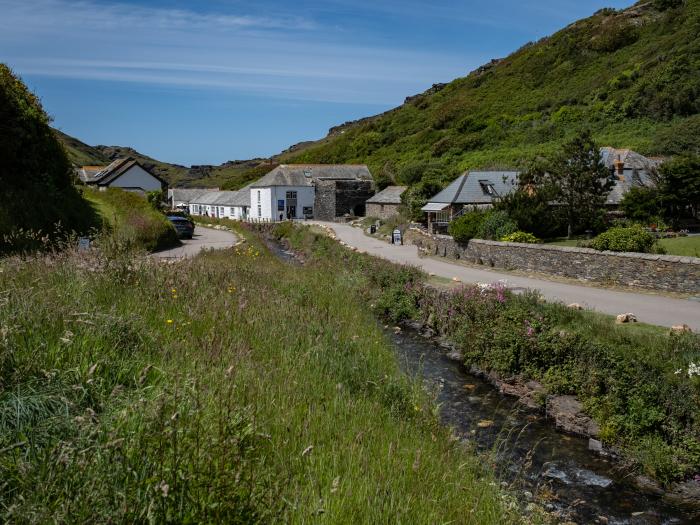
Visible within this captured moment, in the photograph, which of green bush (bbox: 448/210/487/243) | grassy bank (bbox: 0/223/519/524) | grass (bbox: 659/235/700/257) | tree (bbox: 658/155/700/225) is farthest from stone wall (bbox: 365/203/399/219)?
grassy bank (bbox: 0/223/519/524)

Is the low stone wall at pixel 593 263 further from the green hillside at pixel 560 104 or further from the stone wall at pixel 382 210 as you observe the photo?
the stone wall at pixel 382 210

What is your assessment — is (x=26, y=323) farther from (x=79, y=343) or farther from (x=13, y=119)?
(x=13, y=119)

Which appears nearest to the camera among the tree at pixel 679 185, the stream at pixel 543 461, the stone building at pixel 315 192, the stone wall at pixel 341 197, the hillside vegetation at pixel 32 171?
the stream at pixel 543 461

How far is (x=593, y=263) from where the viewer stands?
19.0 metres

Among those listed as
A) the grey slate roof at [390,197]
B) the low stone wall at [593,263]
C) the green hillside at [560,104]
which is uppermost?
the green hillside at [560,104]

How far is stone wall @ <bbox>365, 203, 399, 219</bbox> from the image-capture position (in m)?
54.3

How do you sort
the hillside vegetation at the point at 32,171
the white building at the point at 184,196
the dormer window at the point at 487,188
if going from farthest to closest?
the white building at the point at 184,196 < the dormer window at the point at 487,188 < the hillside vegetation at the point at 32,171

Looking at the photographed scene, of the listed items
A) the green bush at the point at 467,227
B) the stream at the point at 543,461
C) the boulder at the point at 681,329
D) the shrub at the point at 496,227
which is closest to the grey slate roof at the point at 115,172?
the green bush at the point at 467,227

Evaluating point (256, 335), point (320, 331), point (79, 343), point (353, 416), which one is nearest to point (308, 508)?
point (353, 416)

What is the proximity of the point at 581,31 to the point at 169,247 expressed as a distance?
95.8m

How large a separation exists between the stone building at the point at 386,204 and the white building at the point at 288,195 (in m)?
10.5

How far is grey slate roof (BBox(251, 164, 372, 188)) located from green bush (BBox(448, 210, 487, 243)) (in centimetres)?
4249

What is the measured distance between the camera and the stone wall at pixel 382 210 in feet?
178

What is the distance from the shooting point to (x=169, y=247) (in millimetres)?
27000
